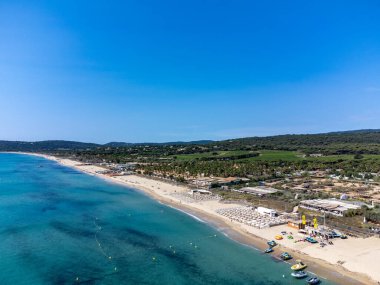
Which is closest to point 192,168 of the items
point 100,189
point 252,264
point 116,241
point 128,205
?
point 100,189

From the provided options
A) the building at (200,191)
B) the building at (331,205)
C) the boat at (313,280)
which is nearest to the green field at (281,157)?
the building at (200,191)

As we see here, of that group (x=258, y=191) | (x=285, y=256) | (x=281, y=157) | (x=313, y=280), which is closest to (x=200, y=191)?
(x=258, y=191)

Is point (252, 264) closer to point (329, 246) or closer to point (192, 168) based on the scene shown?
point (329, 246)

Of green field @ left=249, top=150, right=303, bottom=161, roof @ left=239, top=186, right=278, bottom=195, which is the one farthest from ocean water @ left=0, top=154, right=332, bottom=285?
green field @ left=249, top=150, right=303, bottom=161

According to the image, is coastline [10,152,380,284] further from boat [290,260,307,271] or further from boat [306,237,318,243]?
boat [306,237,318,243]

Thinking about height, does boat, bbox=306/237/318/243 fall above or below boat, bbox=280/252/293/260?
above

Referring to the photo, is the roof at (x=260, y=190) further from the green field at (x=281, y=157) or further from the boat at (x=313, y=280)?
the green field at (x=281, y=157)
